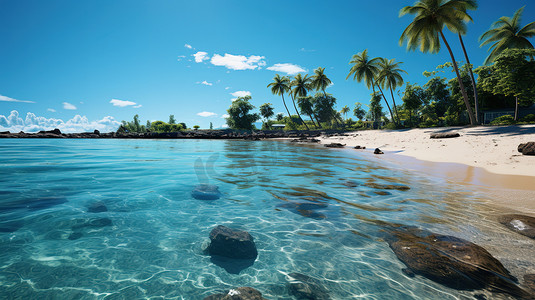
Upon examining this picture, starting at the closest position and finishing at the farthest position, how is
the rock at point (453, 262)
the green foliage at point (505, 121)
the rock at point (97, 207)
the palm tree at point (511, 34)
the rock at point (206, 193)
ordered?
the rock at point (453, 262)
the rock at point (97, 207)
the rock at point (206, 193)
the green foliage at point (505, 121)
the palm tree at point (511, 34)

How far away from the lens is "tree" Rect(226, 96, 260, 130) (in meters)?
56.4

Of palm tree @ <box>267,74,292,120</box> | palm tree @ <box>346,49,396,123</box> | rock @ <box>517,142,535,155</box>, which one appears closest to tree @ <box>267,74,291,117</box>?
palm tree @ <box>267,74,292,120</box>

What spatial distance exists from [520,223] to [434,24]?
91.7ft

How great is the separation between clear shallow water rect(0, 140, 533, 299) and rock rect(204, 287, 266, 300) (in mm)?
119

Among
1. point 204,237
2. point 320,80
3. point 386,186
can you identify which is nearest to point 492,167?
point 386,186

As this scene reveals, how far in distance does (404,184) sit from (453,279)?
187 inches

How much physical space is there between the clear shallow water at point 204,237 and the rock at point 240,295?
119 mm

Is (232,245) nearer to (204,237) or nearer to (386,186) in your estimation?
(204,237)

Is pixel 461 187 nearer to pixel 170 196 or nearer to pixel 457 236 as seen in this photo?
pixel 457 236

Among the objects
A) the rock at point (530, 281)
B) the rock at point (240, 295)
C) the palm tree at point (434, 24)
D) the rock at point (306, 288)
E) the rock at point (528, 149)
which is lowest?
the rock at point (306, 288)

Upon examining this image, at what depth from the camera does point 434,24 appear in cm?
2294

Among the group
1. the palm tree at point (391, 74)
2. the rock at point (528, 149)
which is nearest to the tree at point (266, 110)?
the palm tree at point (391, 74)

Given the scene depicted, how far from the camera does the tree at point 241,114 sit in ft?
185

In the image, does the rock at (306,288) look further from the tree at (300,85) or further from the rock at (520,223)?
the tree at (300,85)
